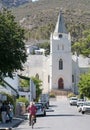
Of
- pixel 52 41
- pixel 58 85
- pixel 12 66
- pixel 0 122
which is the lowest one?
pixel 0 122

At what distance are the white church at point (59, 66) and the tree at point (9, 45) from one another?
303 feet

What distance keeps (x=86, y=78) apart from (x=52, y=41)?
191ft

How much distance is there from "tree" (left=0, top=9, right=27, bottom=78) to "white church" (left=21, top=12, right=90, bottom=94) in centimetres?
9244

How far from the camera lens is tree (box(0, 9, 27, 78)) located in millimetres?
45406

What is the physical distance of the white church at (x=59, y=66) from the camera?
470 feet

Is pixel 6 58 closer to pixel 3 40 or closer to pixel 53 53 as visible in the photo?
pixel 3 40

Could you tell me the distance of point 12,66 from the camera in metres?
47.4

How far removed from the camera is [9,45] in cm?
4606

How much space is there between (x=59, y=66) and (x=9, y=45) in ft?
319

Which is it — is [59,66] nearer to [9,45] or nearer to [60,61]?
[60,61]

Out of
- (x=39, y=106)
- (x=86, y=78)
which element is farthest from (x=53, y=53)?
(x=39, y=106)

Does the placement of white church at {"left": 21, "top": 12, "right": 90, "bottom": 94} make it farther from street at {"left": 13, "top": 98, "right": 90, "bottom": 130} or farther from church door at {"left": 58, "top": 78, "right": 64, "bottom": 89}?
street at {"left": 13, "top": 98, "right": 90, "bottom": 130}

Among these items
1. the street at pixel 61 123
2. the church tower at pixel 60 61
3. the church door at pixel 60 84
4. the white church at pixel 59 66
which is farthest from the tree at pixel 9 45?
the church door at pixel 60 84

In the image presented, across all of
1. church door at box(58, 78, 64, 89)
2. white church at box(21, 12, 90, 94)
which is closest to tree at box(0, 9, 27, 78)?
white church at box(21, 12, 90, 94)
